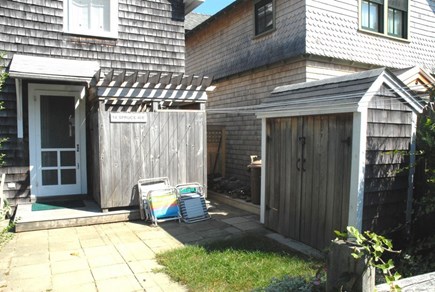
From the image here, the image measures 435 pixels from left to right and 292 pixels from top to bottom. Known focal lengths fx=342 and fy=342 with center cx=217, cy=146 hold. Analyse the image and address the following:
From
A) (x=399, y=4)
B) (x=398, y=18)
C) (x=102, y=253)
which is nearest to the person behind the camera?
(x=102, y=253)

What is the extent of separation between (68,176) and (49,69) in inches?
93.4

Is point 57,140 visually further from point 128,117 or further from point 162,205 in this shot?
point 162,205

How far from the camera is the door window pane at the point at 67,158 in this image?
744 centimetres

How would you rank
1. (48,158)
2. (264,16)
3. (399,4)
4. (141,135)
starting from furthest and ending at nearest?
(399,4) → (264,16) → (48,158) → (141,135)

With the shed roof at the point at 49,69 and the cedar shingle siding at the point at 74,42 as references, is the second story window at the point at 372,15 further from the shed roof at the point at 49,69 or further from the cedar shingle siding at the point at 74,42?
the shed roof at the point at 49,69

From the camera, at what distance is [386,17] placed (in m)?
8.96

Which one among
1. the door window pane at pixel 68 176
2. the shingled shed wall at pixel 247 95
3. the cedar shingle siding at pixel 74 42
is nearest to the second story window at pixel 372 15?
the shingled shed wall at pixel 247 95

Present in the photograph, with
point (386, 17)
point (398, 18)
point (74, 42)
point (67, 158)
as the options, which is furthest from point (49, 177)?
point (398, 18)

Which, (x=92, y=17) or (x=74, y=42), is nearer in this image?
(x=74, y=42)

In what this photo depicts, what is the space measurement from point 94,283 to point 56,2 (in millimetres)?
5976

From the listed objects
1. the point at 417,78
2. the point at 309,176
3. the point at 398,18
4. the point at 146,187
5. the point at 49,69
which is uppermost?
the point at 398,18

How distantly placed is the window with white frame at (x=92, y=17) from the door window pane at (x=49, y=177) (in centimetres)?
303

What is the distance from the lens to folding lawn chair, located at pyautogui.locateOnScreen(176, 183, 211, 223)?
21.0 feet

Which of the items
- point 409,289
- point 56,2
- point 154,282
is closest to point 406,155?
point 409,289
